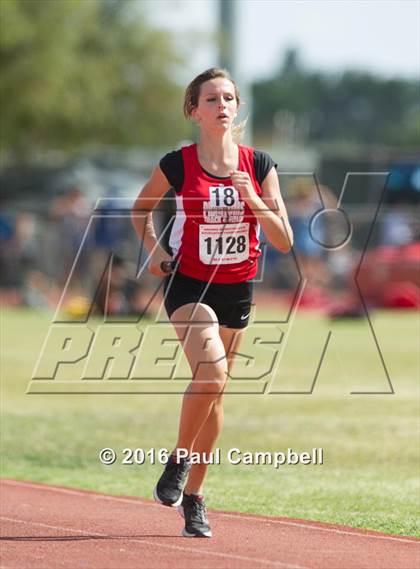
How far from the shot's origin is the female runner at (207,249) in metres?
7.09

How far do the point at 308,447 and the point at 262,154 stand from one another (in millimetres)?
4451

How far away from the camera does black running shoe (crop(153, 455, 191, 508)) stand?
728cm

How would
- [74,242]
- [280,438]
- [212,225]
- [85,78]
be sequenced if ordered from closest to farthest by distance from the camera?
[212,225], [280,438], [74,242], [85,78]

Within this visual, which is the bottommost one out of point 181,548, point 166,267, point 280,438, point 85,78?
point 85,78

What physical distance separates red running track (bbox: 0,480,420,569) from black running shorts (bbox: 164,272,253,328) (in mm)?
1219

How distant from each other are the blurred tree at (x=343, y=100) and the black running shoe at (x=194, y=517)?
363 feet

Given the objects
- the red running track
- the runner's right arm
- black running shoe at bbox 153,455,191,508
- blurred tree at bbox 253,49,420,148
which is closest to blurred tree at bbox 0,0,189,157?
the red running track

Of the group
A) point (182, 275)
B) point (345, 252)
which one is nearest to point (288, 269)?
point (345, 252)

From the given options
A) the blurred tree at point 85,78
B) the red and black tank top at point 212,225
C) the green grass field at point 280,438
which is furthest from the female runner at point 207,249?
the blurred tree at point 85,78

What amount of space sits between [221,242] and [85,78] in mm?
40801

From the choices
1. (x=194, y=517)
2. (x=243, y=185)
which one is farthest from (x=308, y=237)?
(x=243, y=185)

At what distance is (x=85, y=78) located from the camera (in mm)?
47062

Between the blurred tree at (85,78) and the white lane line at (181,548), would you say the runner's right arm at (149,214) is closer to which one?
the white lane line at (181,548)

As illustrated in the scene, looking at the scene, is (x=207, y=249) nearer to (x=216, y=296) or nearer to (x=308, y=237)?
(x=216, y=296)
